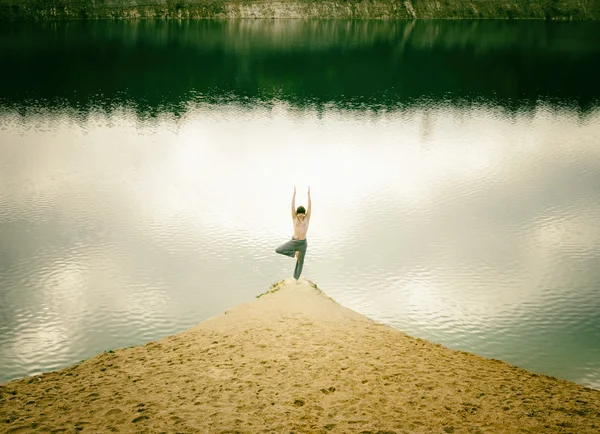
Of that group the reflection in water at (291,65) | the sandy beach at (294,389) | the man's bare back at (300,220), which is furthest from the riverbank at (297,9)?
the sandy beach at (294,389)

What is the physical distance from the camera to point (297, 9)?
11300cm

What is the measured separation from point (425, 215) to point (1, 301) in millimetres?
17611

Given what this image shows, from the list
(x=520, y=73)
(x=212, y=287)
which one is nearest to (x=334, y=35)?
(x=520, y=73)

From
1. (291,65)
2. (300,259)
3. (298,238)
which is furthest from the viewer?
(291,65)

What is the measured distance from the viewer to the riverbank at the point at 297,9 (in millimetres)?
100125

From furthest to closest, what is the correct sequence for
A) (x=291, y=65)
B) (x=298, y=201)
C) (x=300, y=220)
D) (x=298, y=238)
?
1. (x=291, y=65)
2. (x=298, y=201)
3. (x=298, y=238)
4. (x=300, y=220)

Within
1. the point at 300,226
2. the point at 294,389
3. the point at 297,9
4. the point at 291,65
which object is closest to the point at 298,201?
the point at 300,226

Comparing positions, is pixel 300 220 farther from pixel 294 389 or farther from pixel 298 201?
pixel 298 201

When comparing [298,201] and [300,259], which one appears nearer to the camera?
[300,259]

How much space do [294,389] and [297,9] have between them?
364ft

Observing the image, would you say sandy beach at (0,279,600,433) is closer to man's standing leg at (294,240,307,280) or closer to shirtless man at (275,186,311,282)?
man's standing leg at (294,240,307,280)

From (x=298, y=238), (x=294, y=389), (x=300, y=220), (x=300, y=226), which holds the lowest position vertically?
(x=294, y=389)

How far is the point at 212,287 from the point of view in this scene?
19.7 metres

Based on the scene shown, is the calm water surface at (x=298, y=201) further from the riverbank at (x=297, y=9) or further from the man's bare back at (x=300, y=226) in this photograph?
the riverbank at (x=297, y=9)
